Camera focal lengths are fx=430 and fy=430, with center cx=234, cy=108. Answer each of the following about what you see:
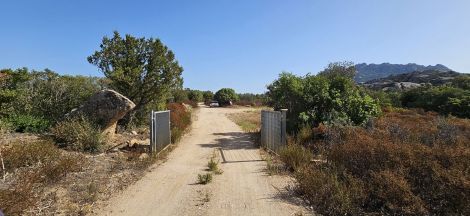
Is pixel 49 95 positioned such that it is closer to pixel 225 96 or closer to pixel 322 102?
pixel 322 102

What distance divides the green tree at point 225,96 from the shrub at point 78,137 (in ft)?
200

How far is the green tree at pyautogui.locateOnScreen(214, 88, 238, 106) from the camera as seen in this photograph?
7494 cm

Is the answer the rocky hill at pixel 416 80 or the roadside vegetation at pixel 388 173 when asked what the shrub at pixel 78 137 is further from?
the rocky hill at pixel 416 80

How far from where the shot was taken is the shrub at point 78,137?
1323cm

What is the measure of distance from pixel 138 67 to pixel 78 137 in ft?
22.3

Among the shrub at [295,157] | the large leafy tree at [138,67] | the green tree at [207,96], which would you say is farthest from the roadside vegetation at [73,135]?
the green tree at [207,96]

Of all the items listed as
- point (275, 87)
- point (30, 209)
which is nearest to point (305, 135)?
point (275, 87)

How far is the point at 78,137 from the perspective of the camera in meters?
13.2

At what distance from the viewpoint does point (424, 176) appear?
271 inches

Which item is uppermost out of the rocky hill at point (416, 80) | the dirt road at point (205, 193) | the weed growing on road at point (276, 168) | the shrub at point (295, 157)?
the rocky hill at point (416, 80)

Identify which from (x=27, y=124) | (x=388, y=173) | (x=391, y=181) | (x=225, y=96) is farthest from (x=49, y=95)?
(x=225, y=96)

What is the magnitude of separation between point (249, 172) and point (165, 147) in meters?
5.70

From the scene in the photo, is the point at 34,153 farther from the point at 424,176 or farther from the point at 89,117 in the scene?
the point at 424,176

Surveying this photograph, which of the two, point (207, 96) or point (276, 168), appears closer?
point (276, 168)
